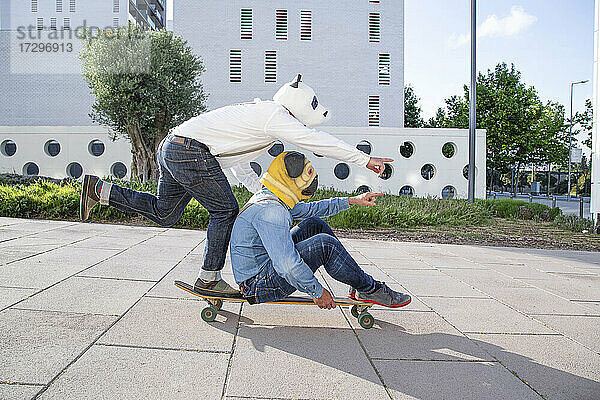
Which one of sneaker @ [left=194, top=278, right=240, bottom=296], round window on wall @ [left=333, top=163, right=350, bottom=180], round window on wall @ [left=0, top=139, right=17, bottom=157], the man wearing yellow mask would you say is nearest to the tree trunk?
round window on wall @ [left=0, top=139, right=17, bottom=157]

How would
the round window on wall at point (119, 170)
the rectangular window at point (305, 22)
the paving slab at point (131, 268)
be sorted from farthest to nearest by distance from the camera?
the rectangular window at point (305, 22), the round window on wall at point (119, 170), the paving slab at point (131, 268)

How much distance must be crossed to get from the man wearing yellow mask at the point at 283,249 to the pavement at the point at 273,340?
35 cm

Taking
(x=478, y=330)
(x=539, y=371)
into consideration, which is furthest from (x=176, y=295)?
(x=539, y=371)

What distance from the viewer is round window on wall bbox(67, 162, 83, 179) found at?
1931cm

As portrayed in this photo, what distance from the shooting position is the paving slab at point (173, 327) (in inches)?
118

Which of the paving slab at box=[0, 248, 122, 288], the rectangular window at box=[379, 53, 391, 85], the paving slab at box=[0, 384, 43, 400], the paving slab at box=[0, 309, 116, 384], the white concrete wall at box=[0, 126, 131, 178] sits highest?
the rectangular window at box=[379, 53, 391, 85]

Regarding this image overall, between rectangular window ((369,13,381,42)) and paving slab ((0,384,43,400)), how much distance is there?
2732cm

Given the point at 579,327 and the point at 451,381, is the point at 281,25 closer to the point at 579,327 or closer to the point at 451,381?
the point at 579,327

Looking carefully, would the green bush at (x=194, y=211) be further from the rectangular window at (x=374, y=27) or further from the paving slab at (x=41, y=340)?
the rectangular window at (x=374, y=27)

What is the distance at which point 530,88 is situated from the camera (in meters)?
30.0

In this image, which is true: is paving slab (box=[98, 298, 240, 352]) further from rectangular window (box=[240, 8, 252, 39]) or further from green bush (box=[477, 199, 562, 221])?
rectangular window (box=[240, 8, 252, 39])

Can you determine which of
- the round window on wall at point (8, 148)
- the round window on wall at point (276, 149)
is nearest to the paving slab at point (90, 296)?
the round window on wall at point (276, 149)

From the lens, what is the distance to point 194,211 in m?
9.73

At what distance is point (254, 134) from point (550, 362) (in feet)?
7.80
